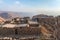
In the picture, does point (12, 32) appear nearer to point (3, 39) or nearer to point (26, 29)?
point (26, 29)

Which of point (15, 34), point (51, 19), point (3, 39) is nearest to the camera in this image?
point (3, 39)

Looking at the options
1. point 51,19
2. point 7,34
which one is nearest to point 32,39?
point 7,34

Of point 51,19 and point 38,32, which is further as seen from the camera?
point 51,19

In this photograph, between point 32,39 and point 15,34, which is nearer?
point 32,39

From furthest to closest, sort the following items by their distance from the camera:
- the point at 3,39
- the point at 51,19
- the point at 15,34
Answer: the point at 51,19, the point at 15,34, the point at 3,39

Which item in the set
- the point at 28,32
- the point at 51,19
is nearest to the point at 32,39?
the point at 28,32

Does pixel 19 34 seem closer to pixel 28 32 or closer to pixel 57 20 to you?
pixel 28 32

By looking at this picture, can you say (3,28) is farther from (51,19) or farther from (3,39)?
(51,19)

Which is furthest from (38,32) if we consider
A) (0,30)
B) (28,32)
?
(0,30)
